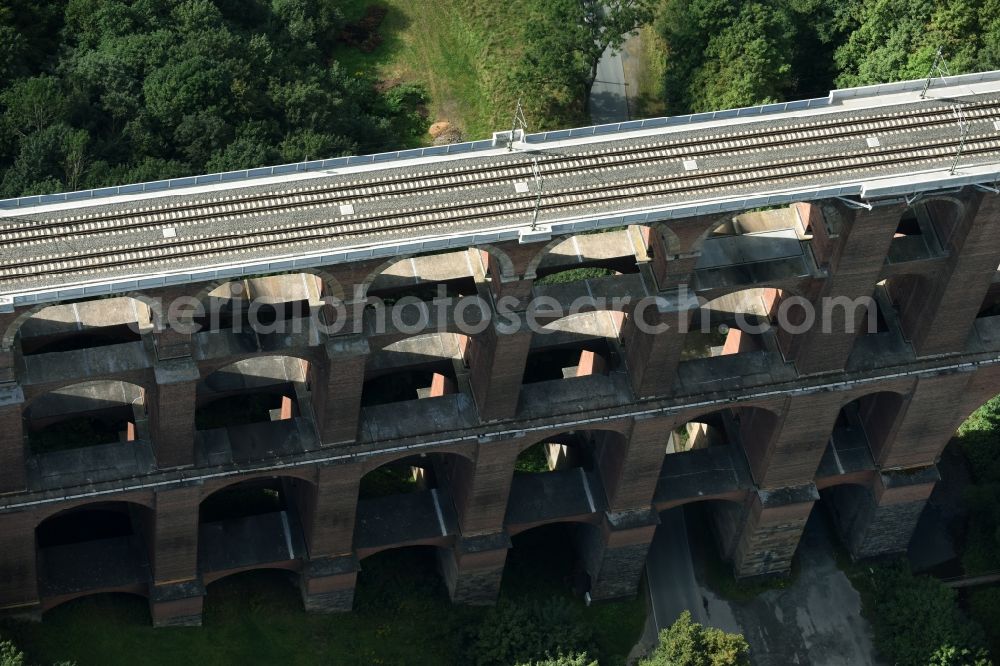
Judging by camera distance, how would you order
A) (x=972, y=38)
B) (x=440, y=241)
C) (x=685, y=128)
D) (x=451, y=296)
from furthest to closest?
(x=972, y=38) → (x=451, y=296) → (x=685, y=128) → (x=440, y=241)

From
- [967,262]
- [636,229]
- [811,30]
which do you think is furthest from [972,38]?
[636,229]

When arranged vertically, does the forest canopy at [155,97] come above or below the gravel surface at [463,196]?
above

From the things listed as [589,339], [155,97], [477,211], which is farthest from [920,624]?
[155,97]

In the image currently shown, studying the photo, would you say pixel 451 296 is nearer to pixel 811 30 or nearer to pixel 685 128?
pixel 685 128

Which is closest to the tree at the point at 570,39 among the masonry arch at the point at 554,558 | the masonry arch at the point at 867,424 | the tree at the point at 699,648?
the masonry arch at the point at 867,424

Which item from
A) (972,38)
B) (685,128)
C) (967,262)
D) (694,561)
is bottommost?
(694,561)

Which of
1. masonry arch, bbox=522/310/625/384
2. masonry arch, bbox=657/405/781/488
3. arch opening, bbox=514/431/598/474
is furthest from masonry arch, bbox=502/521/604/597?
masonry arch, bbox=522/310/625/384

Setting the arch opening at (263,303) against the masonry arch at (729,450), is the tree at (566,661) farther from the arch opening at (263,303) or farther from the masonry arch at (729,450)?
the arch opening at (263,303)
